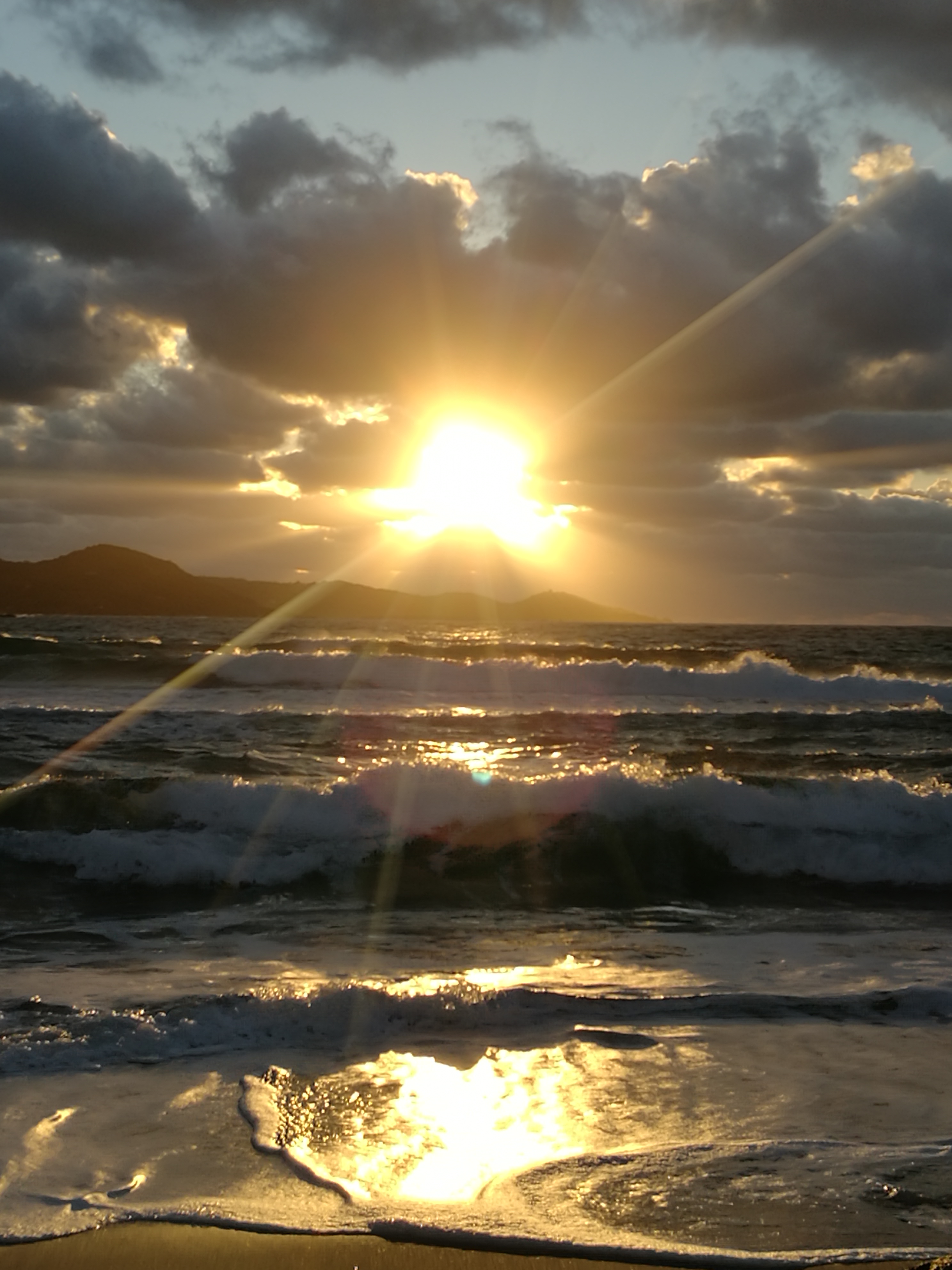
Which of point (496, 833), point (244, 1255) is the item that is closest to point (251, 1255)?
point (244, 1255)

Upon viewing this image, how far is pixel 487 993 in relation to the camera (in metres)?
6.48

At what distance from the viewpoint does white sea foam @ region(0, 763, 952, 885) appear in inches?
441

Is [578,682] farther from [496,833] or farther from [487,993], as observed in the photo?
[487,993]

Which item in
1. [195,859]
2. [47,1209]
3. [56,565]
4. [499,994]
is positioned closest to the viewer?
[47,1209]

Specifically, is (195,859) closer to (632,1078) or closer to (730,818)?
(730,818)

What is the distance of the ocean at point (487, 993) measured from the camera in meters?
3.99

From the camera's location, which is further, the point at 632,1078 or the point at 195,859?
the point at 195,859

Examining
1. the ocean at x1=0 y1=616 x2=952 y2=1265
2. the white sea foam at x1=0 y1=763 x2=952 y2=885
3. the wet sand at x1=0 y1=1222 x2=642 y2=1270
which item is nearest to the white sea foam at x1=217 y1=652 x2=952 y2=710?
the ocean at x1=0 y1=616 x2=952 y2=1265

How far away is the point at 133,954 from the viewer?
7852mm

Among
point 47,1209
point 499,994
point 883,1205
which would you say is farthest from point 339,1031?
point 883,1205

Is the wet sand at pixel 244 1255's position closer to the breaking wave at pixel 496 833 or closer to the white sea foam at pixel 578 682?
the breaking wave at pixel 496 833

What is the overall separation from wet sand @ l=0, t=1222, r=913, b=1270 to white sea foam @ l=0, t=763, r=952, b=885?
23.6 ft

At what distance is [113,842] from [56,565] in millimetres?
182870

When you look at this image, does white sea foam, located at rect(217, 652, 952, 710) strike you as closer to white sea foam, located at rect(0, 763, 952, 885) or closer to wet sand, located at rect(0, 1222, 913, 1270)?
white sea foam, located at rect(0, 763, 952, 885)
